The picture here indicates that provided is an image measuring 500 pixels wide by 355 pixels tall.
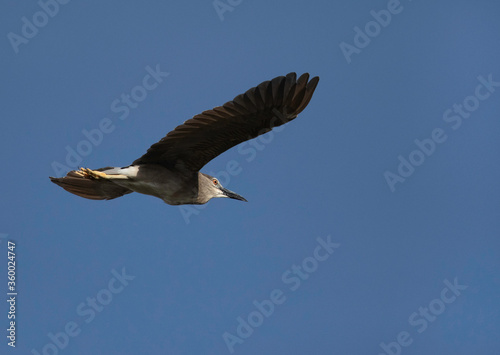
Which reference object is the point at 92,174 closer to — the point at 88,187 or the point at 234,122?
the point at 88,187

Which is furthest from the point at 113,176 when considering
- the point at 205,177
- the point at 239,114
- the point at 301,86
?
the point at 301,86

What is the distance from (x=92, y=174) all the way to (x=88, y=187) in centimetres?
174

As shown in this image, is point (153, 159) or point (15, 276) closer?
point (153, 159)

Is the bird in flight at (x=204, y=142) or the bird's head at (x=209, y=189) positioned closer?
the bird in flight at (x=204, y=142)

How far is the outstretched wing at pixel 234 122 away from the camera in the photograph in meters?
11.6

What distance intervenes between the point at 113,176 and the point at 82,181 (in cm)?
195

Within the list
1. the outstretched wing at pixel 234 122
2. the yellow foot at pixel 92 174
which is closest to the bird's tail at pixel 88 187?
the yellow foot at pixel 92 174

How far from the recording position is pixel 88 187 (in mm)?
14461

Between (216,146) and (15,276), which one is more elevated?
(15,276)

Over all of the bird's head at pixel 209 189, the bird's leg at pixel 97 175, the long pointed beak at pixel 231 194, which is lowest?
the long pointed beak at pixel 231 194

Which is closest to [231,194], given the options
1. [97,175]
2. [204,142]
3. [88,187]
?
[204,142]

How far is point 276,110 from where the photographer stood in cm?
1185

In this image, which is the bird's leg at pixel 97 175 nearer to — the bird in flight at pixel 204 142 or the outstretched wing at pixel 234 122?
the bird in flight at pixel 204 142

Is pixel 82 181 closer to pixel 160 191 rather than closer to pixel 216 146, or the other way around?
pixel 160 191
